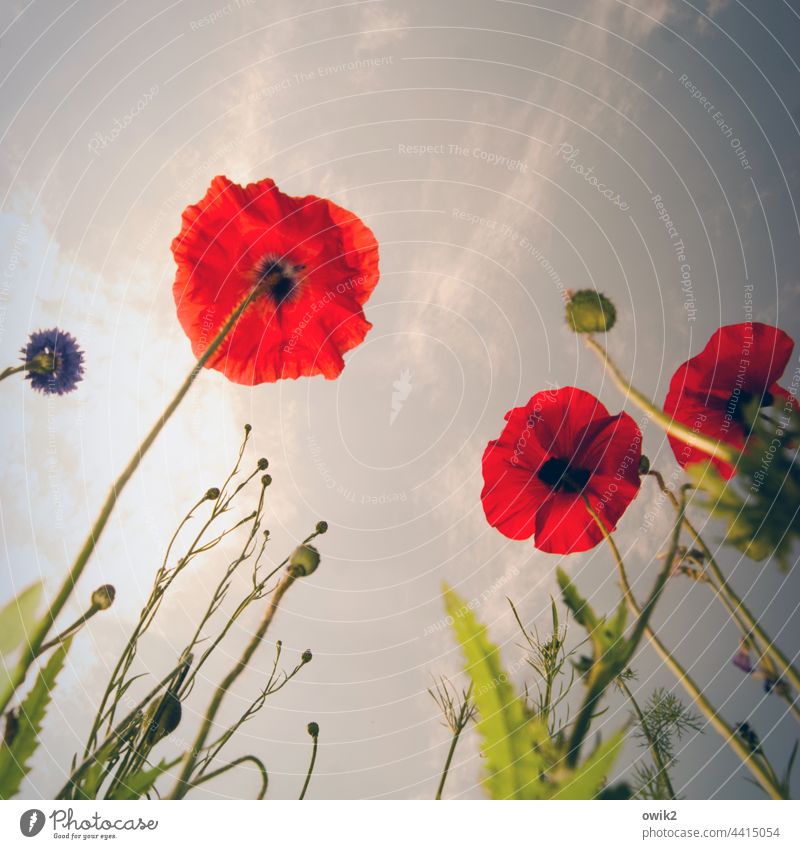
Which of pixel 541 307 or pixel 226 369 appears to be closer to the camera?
pixel 226 369

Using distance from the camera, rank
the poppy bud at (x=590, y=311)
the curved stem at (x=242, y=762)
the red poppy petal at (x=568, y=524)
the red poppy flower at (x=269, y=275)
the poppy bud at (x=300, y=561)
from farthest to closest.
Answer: the poppy bud at (x=590, y=311), the red poppy petal at (x=568, y=524), the red poppy flower at (x=269, y=275), the poppy bud at (x=300, y=561), the curved stem at (x=242, y=762)

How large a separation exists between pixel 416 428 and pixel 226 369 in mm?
661

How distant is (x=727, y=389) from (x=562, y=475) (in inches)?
22.9

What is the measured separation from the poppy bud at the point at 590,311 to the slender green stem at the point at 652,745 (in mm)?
1073

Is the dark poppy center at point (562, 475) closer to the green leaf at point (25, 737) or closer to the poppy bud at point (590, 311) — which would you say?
the poppy bud at point (590, 311)

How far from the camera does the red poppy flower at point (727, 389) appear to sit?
171 cm

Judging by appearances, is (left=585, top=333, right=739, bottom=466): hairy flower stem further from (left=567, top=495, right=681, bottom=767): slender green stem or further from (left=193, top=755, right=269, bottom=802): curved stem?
(left=193, top=755, right=269, bottom=802): curved stem

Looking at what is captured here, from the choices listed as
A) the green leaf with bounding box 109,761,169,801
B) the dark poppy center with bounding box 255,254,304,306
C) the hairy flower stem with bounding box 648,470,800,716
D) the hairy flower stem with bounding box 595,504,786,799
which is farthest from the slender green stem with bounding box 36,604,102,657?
the hairy flower stem with bounding box 648,470,800,716

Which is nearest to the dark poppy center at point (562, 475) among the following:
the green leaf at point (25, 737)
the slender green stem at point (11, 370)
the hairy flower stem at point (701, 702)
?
the hairy flower stem at point (701, 702)

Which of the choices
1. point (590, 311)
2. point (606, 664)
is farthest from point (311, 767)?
point (590, 311)

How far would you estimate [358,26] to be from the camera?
5.77ft
